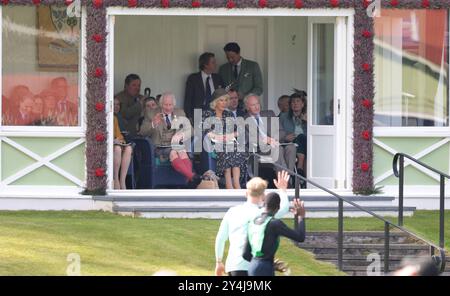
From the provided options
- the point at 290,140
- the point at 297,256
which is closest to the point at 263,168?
the point at 290,140

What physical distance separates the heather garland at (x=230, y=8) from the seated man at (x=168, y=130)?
153cm

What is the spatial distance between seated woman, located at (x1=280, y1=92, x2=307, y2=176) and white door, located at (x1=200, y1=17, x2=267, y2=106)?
1.56 m

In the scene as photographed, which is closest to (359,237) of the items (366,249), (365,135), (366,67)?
(366,249)

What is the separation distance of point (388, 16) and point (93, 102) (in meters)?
4.22

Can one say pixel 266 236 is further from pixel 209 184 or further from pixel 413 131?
pixel 413 131

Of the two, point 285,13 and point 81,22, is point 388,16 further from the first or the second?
point 81,22

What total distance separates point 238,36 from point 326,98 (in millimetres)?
3105

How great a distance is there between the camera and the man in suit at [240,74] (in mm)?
21455

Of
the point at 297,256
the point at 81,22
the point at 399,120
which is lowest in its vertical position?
the point at 297,256

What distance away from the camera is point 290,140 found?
2031cm

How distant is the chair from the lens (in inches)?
786

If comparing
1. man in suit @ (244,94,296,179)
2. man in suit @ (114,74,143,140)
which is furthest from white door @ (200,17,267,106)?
Answer: man in suit @ (244,94,296,179)

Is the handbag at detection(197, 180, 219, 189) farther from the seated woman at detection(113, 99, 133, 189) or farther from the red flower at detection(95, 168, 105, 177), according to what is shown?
the red flower at detection(95, 168, 105, 177)

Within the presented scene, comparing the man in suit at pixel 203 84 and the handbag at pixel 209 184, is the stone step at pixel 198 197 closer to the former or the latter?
the handbag at pixel 209 184
